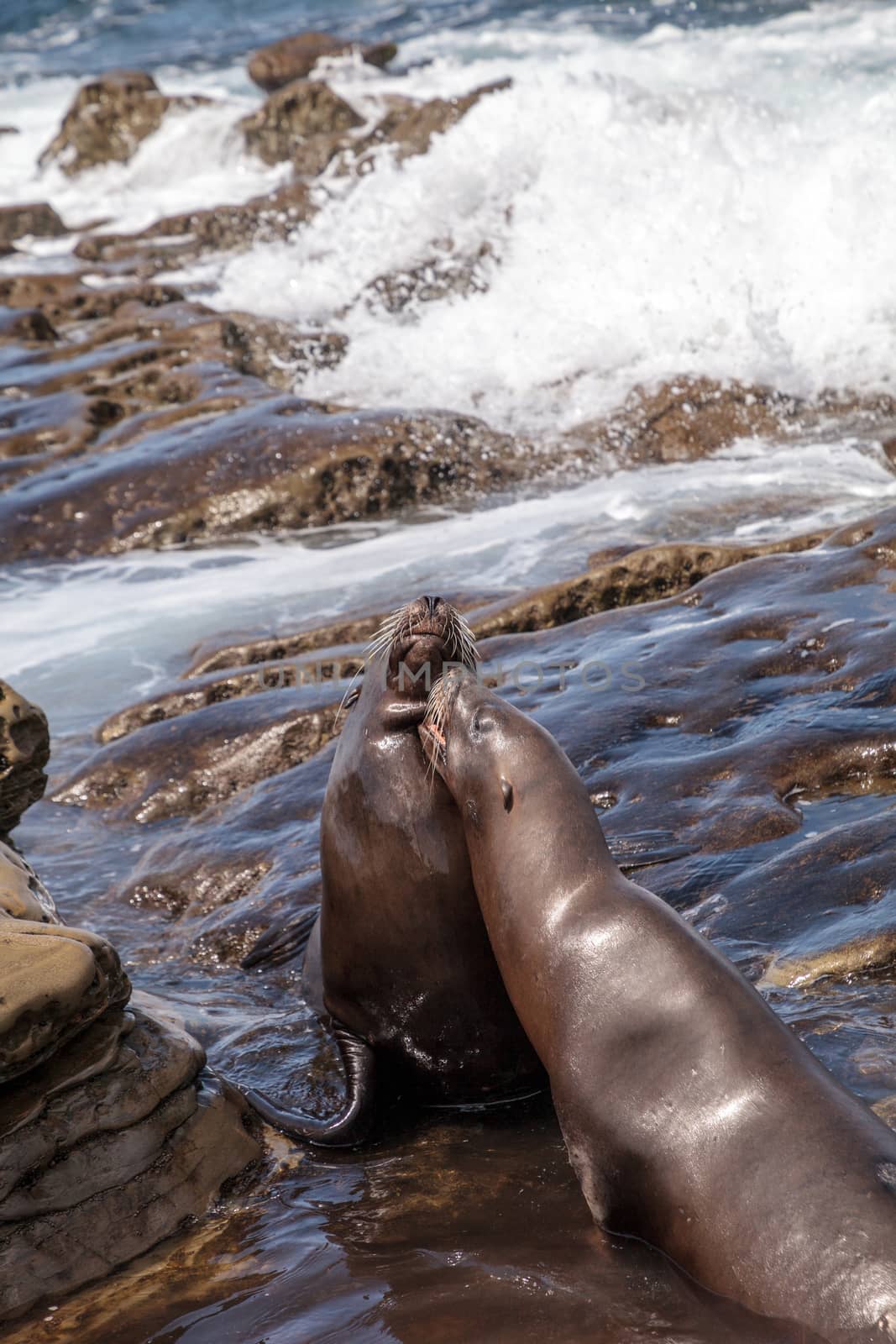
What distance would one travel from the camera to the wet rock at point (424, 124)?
22.3 meters

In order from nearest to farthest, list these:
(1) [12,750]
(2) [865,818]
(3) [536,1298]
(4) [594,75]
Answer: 1. (3) [536,1298]
2. (2) [865,818]
3. (1) [12,750]
4. (4) [594,75]

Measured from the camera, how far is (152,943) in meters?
5.98

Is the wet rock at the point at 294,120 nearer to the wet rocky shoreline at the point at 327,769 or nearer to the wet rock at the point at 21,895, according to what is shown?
the wet rocky shoreline at the point at 327,769

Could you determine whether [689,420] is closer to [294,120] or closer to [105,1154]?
[105,1154]

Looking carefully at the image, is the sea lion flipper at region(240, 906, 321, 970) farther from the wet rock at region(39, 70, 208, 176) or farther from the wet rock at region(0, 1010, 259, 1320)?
the wet rock at region(39, 70, 208, 176)

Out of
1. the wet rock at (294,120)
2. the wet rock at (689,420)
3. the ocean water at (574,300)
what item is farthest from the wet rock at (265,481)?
the wet rock at (294,120)

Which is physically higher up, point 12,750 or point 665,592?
point 12,750

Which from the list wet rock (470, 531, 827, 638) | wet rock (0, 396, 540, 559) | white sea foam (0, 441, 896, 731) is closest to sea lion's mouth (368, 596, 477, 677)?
wet rock (470, 531, 827, 638)

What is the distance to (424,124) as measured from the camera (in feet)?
75.0

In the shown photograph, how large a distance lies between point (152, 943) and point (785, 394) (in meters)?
9.65

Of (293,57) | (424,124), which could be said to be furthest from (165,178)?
(424,124)

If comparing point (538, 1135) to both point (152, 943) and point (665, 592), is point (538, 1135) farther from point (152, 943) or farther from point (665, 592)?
point (665, 592)

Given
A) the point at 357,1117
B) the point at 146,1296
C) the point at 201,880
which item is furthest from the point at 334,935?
the point at 201,880

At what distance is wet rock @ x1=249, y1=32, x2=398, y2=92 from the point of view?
32406mm
